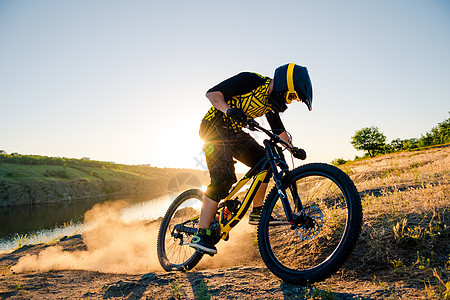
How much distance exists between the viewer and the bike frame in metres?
3.02

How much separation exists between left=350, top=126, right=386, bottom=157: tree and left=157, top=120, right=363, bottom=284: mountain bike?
60.5 metres

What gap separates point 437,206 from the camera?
11.4ft

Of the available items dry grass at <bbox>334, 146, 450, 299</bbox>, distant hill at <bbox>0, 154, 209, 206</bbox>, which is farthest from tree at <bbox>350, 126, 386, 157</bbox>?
dry grass at <bbox>334, 146, 450, 299</bbox>

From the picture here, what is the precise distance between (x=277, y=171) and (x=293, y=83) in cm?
115

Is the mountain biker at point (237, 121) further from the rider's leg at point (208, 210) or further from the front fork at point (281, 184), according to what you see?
the front fork at point (281, 184)

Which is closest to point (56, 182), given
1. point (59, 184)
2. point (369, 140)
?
point (59, 184)

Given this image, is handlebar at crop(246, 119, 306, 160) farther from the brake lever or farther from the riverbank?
the riverbank

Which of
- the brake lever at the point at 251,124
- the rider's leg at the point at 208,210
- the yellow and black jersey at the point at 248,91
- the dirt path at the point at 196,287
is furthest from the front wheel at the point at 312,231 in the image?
the yellow and black jersey at the point at 248,91

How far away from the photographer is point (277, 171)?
3.22 m

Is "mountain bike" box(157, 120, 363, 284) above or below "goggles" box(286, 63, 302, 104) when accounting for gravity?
below

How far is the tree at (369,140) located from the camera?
56344 millimetres

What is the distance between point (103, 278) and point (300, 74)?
4.59m

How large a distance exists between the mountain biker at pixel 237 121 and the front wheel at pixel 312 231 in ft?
1.40

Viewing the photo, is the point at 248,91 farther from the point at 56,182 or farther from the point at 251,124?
the point at 56,182
